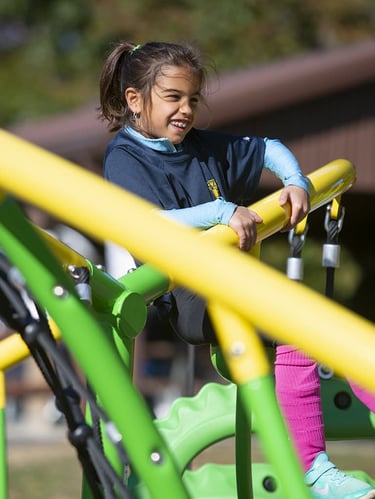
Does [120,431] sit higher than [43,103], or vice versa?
[120,431]

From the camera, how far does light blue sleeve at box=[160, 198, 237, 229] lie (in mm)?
2365

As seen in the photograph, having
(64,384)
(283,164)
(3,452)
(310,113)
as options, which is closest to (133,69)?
(283,164)

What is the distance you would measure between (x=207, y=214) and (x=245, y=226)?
0.43 feet

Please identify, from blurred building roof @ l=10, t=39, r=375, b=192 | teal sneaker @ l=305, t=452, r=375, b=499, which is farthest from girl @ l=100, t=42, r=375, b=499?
blurred building roof @ l=10, t=39, r=375, b=192

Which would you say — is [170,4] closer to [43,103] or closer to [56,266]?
[43,103]

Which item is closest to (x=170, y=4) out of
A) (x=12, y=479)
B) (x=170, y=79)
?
(x=12, y=479)

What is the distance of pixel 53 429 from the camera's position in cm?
1389

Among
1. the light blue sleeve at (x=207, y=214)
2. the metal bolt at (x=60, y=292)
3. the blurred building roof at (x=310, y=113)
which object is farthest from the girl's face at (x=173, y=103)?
the blurred building roof at (x=310, y=113)

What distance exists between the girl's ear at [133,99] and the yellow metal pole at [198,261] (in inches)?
55.1

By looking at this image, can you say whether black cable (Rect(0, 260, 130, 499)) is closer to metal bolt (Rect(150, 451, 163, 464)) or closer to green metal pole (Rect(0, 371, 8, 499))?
metal bolt (Rect(150, 451, 163, 464))

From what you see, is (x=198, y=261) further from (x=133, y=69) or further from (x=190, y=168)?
(x=133, y=69)

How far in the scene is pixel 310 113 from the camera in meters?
11.9

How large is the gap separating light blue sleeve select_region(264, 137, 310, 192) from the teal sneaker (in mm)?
600

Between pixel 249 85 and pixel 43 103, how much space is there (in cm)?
776
